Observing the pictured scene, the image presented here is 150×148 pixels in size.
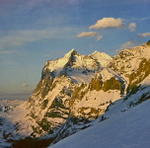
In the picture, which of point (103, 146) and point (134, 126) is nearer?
point (103, 146)

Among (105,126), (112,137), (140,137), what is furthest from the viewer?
(105,126)

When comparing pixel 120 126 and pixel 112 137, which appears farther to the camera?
pixel 120 126

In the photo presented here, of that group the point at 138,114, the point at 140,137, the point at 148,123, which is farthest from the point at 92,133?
the point at 140,137

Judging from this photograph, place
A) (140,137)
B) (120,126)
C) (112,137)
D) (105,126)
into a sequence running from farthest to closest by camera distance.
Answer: (105,126), (120,126), (112,137), (140,137)

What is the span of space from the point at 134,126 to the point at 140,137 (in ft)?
11.8

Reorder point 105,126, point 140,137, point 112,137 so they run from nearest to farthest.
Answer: point 140,137 → point 112,137 → point 105,126

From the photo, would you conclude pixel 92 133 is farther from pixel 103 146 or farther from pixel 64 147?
pixel 103 146

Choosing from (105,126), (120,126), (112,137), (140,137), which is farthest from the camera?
(105,126)

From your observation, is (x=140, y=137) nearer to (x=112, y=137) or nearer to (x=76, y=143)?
(x=112, y=137)

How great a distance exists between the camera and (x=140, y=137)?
24.8 metres

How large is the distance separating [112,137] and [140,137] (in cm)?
317

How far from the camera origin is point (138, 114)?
32531 mm

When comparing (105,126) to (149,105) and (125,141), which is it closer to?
(149,105)

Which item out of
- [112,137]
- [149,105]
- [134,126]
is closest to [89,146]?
[112,137]
